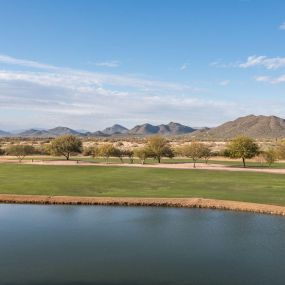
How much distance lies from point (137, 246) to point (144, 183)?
3353cm

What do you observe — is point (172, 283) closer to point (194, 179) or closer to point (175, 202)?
point (175, 202)

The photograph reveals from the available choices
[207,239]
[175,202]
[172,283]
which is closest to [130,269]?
[172,283]

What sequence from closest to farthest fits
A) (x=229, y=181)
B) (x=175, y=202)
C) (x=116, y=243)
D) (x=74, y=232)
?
1. (x=116, y=243)
2. (x=74, y=232)
3. (x=175, y=202)
4. (x=229, y=181)

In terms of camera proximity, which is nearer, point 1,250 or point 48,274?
point 48,274

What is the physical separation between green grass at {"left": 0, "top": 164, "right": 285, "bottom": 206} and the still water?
754cm

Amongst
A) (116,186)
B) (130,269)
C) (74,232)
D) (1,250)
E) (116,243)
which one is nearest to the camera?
(130,269)

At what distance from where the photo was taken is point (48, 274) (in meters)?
31.5

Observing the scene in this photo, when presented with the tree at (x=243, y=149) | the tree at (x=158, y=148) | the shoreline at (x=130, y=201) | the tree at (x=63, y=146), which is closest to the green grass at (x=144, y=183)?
the shoreline at (x=130, y=201)

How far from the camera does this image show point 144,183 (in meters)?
72.8

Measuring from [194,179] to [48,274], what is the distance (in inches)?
1920

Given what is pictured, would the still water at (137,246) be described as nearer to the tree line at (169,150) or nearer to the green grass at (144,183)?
the green grass at (144,183)

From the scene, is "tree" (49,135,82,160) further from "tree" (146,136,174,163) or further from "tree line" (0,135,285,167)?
"tree" (146,136,174,163)

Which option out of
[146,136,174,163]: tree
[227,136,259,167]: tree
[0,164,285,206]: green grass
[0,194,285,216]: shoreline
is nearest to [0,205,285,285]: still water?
[0,194,285,216]: shoreline

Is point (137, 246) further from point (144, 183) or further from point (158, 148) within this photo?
point (158, 148)
